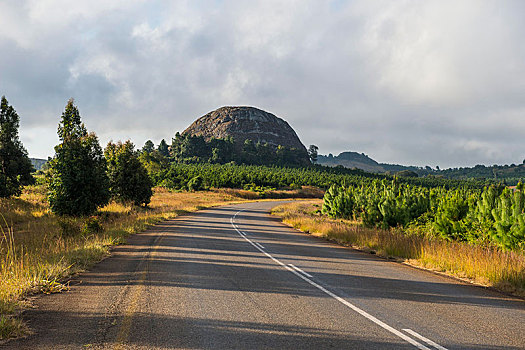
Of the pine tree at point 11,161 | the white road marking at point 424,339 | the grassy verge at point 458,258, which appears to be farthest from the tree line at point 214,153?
the white road marking at point 424,339

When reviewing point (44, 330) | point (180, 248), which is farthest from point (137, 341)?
point (180, 248)

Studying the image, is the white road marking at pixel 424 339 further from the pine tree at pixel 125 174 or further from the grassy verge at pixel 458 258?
the pine tree at pixel 125 174

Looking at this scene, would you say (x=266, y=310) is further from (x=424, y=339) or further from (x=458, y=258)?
(x=458, y=258)

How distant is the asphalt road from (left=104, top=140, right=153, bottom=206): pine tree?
71.1 ft

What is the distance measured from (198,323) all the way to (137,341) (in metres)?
0.94

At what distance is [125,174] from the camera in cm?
3055

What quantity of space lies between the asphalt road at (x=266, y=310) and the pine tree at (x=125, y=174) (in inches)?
853

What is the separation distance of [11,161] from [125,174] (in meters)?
8.93

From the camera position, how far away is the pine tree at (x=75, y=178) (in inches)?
780

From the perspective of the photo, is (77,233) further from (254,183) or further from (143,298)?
(254,183)

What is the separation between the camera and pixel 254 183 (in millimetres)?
97250

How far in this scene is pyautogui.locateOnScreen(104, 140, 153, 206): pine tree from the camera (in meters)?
30.2

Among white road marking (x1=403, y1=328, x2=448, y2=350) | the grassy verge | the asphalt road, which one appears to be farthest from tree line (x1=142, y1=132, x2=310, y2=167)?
white road marking (x1=403, y1=328, x2=448, y2=350)

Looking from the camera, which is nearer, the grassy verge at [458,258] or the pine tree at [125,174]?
the grassy verge at [458,258]
